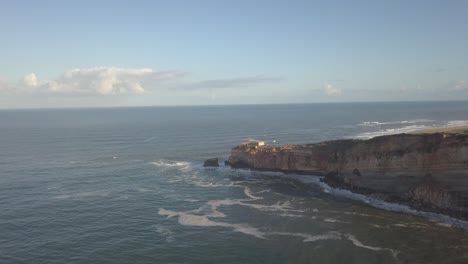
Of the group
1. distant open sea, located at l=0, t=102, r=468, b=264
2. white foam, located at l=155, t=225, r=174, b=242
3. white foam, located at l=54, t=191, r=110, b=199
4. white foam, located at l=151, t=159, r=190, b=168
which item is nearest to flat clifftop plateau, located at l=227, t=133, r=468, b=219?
distant open sea, located at l=0, t=102, r=468, b=264

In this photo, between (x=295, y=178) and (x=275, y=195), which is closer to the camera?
(x=275, y=195)

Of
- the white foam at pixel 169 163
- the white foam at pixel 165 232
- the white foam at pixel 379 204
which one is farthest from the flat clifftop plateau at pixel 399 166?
the white foam at pixel 165 232

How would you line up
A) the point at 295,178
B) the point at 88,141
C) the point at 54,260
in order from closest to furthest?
the point at 54,260 < the point at 295,178 < the point at 88,141

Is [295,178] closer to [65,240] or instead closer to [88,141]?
[65,240]

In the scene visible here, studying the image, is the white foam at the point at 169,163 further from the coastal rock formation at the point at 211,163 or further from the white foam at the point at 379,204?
the white foam at the point at 379,204

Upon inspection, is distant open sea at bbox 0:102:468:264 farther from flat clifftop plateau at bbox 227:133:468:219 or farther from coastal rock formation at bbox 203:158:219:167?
flat clifftop plateau at bbox 227:133:468:219

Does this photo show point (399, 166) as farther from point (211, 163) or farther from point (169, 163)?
point (169, 163)

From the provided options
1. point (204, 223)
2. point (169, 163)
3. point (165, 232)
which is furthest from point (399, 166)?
point (169, 163)

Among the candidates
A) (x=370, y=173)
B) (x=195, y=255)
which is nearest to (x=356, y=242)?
(x=195, y=255)
